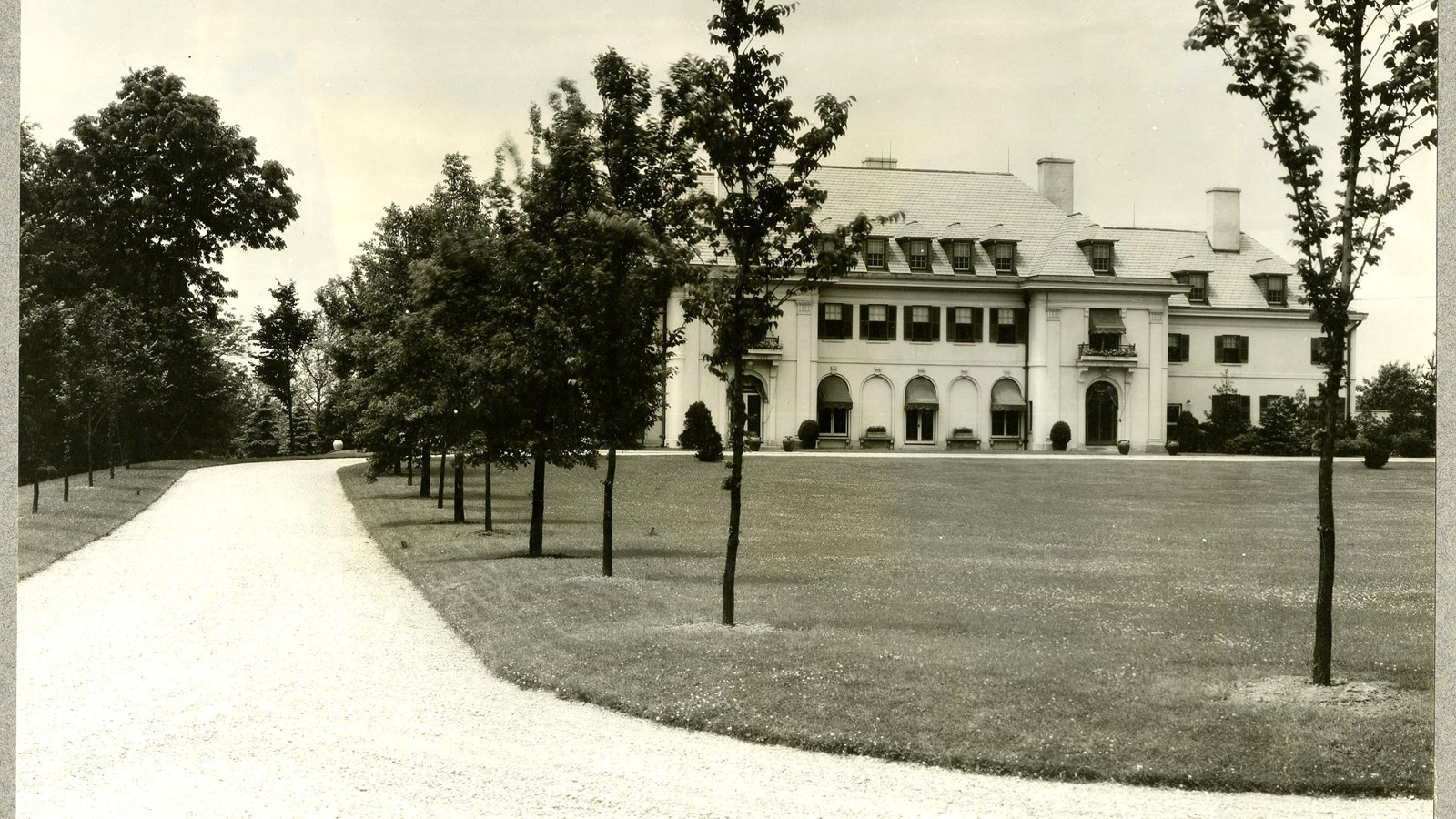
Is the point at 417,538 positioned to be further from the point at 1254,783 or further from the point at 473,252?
the point at 1254,783

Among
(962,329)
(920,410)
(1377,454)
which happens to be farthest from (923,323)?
(1377,454)

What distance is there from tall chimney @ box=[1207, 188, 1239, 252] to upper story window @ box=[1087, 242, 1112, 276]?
37.5 m

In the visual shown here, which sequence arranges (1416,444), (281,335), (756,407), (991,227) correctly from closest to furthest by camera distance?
(1416,444) → (281,335) → (756,407) → (991,227)

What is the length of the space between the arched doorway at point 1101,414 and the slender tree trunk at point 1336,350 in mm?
27070

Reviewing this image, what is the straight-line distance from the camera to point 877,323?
51.0 m

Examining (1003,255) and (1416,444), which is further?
(1003,255)

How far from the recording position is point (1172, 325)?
34000 mm

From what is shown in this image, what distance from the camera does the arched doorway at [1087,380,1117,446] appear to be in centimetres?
3666

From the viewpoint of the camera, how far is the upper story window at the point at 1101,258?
47969 millimetres

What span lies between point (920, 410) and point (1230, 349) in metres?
27.6

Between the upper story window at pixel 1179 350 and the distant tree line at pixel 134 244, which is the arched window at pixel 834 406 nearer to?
the upper story window at pixel 1179 350

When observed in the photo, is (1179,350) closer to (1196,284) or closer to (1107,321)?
(1196,284)

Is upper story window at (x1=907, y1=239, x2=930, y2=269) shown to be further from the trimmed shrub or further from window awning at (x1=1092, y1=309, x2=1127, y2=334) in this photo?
the trimmed shrub

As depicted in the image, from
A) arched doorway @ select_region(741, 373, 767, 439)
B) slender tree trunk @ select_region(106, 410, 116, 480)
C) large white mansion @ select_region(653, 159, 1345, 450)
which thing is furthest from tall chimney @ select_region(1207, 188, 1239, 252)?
arched doorway @ select_region(741, 373, 767, 439)
